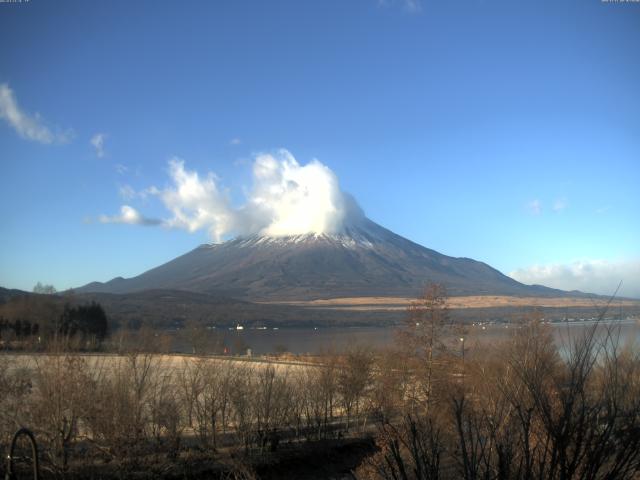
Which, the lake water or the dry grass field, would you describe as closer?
the lake water

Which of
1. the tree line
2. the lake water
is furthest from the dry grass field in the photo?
the tree line

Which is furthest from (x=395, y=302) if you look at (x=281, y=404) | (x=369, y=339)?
(x=281, y=404)

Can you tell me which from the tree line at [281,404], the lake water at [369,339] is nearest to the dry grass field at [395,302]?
the lake water at [369,339]

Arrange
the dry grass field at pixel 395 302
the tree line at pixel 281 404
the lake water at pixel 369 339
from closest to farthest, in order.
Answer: the tree line at pixel 281 404 → the lake water at pixel 369 339 → the dry grass field at pixel 395 302

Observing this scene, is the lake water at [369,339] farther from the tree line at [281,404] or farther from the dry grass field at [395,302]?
the dry grass field at [395,302]

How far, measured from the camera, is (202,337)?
52219 mm

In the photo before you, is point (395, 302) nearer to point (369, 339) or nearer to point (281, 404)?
point (369, 339)

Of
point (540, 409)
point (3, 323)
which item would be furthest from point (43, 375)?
point (3, 323)

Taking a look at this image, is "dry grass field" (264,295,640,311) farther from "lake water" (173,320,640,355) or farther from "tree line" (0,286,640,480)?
"tree line" (0,286,640,480)

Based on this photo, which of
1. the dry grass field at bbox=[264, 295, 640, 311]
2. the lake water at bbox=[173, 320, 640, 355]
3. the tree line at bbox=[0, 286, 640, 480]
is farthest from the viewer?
the dry grass field at bbox=[264, 295, 640, 311]

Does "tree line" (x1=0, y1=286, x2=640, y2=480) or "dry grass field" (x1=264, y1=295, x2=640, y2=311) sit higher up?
"dry grass field" (x1=264, y1=295, x2=640, y2=311)

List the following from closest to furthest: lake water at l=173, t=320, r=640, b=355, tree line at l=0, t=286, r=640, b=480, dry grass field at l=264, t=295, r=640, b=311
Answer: tree line at l=0, t=286, r=640, b=480
lake water at l=173, t=320, r=640, b=355
dry grass field at l=264, t=295, r=640, b=311

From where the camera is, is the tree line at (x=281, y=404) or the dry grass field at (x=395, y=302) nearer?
the tree line at (x=281, y=404)

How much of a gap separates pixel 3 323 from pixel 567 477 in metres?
71.3
